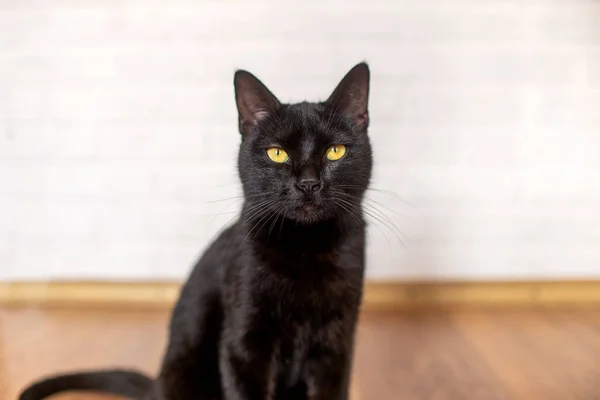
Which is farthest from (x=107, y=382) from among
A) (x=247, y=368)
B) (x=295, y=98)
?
(x=295, y=98)

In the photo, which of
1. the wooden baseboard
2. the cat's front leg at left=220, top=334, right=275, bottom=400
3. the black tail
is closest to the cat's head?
the cat's front leg at left=220, top=334, right=275, bottom=400

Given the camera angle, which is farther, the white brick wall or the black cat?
the white brick wall

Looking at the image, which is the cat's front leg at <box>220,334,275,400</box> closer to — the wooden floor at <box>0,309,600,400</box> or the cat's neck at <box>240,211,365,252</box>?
the cat's neck at <box>240,211,365,252</box>

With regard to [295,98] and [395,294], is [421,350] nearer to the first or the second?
[395,294]

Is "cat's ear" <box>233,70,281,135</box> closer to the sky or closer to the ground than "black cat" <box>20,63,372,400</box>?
closer to the sky

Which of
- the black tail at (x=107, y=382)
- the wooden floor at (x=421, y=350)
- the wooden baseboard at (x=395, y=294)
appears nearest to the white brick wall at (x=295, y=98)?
the wooden baseboard at (x=395, y=294)

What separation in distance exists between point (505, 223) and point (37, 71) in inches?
65.1

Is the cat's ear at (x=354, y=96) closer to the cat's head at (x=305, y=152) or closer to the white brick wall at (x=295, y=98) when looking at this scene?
the cat's head at (x=305, y=152)

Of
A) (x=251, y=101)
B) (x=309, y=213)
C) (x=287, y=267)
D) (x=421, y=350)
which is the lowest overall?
(x=421, y=350)

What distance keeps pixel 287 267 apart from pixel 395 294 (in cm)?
92

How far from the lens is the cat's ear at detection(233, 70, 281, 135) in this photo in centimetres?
100

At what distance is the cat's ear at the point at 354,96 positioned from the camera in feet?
3.31

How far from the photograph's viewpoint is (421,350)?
1531mm

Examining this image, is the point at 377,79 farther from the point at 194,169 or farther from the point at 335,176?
the point at 335,176
